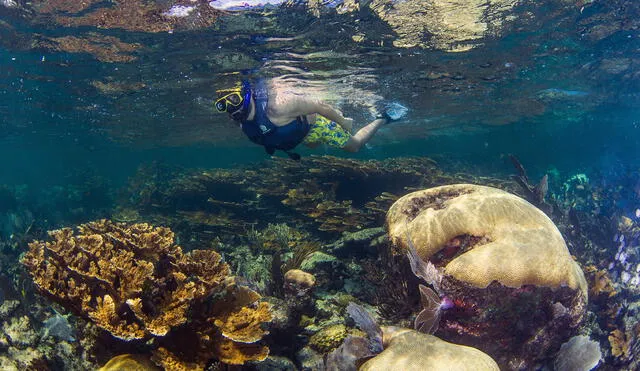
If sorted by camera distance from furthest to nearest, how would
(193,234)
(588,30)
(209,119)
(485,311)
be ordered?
(209,119) < (588,30) < (193,234) < (485,311)

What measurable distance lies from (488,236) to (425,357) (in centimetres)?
224

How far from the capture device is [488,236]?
509 cm

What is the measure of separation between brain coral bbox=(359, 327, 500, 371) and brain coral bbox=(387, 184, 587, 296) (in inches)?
37.8

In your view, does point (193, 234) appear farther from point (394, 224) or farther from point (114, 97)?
point (114, 97)

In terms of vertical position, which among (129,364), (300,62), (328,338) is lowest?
(328,338)

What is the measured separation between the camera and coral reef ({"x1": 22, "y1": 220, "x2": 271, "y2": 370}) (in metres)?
3.37

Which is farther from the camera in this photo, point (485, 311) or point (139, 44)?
point (139, 44)

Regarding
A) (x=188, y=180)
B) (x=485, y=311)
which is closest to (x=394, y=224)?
(x=485, y=311)

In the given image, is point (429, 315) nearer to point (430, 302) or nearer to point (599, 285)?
point (430, 302)

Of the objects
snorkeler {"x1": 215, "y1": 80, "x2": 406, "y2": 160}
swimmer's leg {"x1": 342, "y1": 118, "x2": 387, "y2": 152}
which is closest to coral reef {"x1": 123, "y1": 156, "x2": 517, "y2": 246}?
swimmer's leg {"x1": 342, "y1": 118, "x2": 387, "y2": 152}

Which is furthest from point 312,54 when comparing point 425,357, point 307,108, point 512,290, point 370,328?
point 425,357

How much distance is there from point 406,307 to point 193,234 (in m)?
8.08

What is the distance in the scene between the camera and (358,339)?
13.2ft

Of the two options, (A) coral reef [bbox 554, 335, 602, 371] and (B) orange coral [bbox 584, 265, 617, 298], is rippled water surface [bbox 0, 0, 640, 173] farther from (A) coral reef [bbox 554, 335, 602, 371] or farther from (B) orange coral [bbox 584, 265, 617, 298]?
(A) coral reef [bbox 554, 335, 602, 371]
